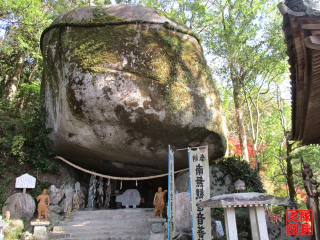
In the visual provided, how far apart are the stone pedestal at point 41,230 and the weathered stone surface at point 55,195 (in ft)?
3.98

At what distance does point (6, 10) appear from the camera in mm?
11930

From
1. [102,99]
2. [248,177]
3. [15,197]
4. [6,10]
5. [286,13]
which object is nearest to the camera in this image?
[286,13]

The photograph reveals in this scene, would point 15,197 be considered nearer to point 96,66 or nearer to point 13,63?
point 96,66

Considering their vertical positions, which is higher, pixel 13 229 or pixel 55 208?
pixel 55 208

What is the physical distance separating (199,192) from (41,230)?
5046 millimetres

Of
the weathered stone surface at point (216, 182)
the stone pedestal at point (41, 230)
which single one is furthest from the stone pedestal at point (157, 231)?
the stone pedestal at point (41, 230)

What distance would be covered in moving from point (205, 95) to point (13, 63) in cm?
1236

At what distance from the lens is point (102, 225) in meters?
8.55

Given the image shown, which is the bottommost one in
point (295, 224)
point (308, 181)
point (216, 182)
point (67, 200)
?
point (295, 224)

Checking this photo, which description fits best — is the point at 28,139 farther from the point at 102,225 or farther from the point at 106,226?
the point at 106,226

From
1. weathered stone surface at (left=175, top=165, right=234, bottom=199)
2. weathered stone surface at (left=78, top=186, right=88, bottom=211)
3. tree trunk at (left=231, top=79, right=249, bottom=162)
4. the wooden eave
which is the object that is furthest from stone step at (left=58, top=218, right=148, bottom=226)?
the wooden eave

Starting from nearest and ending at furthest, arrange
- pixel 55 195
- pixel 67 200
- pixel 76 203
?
pixel 55 195, pixel 67 200, pixel 76 203

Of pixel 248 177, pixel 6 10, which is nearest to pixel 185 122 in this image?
pixel 248 177

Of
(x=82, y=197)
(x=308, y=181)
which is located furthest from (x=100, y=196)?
(x=308, y=181)
